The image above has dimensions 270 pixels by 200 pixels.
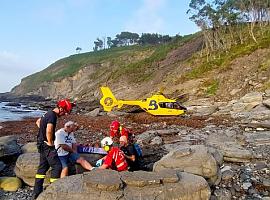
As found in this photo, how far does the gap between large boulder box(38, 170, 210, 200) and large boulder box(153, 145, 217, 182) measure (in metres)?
1.38

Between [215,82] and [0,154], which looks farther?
[215,82]

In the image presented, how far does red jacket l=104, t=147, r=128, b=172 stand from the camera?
32.0 ft

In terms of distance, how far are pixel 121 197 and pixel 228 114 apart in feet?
71.6

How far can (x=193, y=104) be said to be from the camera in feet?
121

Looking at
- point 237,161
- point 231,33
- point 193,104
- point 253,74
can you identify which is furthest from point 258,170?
point 231,33

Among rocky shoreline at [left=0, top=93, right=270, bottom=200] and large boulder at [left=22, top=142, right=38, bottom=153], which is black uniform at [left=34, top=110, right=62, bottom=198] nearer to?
rocky shoreline at [left=0, top=93, right=270, bottom=200]

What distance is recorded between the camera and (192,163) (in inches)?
403

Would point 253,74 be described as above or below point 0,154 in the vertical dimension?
above

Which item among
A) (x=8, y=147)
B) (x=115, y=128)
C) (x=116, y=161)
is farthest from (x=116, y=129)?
(x=8, y=147)

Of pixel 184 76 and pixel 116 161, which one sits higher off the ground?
pixel 184 76

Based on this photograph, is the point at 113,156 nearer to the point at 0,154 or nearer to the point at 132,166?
the point at 132,166

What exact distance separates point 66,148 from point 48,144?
0.56 m

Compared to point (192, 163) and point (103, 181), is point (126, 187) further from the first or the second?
point (192, 163)

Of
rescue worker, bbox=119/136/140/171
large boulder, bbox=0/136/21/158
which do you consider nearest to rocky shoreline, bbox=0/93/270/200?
large boulder, bbox=0/136/21/158
